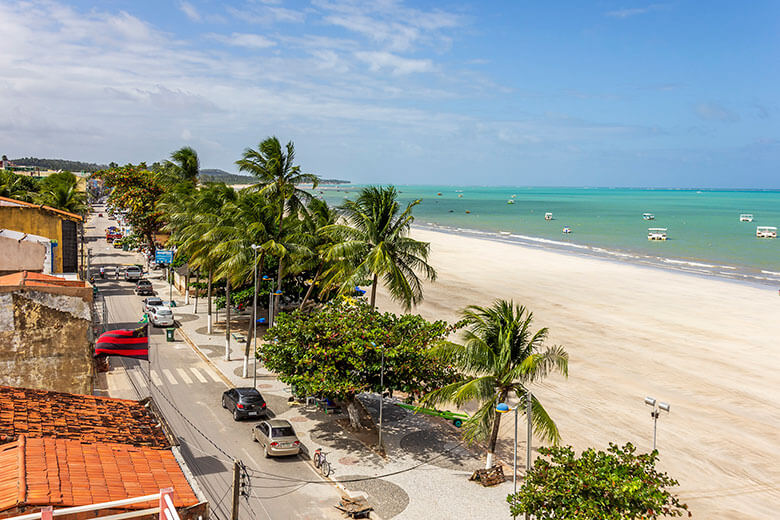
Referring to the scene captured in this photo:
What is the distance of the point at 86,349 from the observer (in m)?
18.3

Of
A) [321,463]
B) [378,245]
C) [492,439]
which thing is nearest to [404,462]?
[321,463]

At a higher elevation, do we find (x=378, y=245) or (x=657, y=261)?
(x=378, y=245)

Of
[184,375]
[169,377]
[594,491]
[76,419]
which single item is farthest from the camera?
[184,375]

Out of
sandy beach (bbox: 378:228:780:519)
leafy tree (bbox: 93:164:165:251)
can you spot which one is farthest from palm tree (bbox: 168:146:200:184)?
sandy beach (bbox: 378:228:780:519)

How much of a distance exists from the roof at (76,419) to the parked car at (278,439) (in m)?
6.88

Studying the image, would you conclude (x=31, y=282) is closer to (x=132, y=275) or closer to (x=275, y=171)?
(x=275, y=171)

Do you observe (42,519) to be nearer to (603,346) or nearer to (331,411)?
(331,411)

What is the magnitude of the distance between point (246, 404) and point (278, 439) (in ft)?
13.5

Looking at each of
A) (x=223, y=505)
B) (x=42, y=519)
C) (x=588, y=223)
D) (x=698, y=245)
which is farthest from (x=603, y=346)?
(x=588, y=223)

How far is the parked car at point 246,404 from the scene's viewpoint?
83.5ft

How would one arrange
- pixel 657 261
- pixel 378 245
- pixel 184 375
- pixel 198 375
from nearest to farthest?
1. pixel 378 245
2. pixel 184 375
3. pixel 198 375
4. pixel 657 261

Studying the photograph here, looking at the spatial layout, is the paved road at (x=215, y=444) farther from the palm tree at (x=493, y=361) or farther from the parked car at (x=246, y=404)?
the palm tree at (x=493, y=361)

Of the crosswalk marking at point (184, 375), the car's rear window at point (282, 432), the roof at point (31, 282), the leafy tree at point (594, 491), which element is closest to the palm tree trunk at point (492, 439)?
the leafy tree at point (594, 491)

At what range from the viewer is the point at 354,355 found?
23.0m
